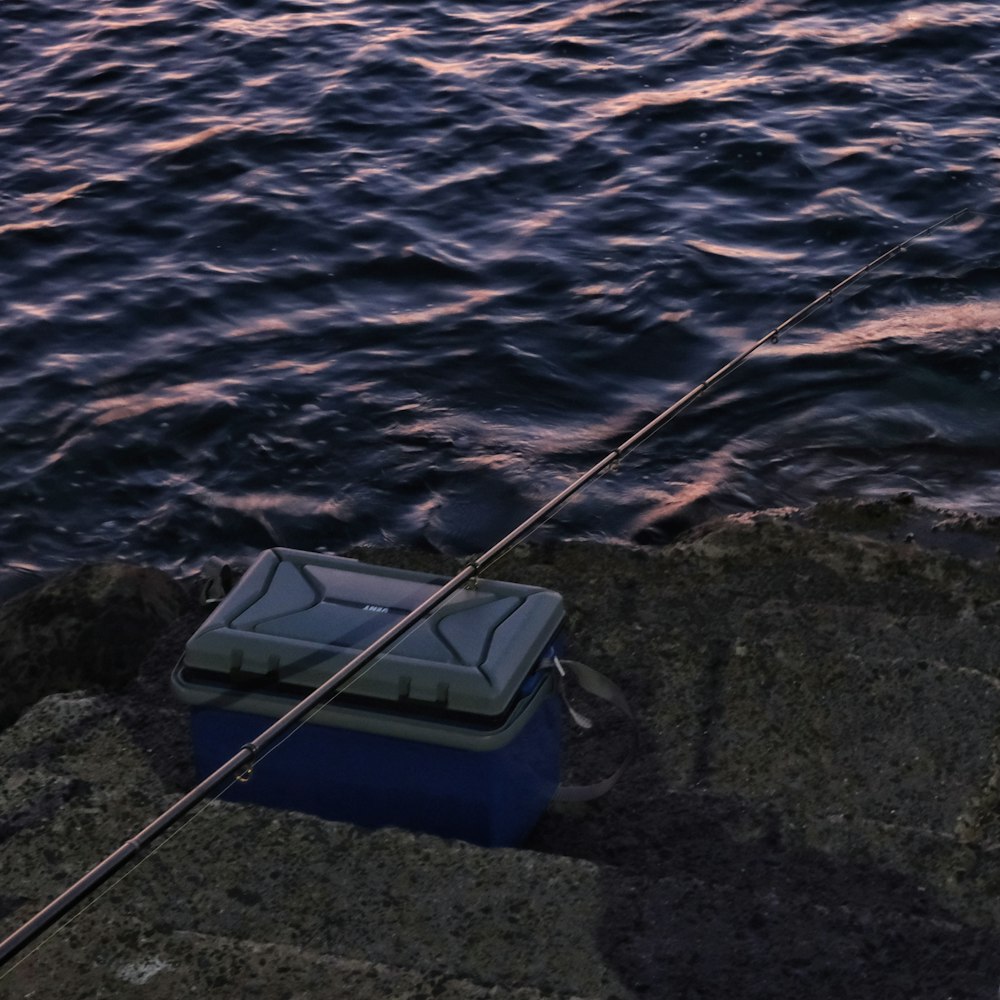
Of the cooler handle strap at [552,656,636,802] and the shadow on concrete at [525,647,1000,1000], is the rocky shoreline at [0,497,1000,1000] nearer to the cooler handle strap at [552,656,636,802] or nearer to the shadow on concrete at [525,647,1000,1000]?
the shadow on concrete at [525,647,1000,1000]

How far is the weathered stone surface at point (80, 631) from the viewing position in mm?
4594

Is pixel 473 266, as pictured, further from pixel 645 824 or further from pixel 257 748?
pixel 257 748

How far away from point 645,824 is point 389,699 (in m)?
0.83

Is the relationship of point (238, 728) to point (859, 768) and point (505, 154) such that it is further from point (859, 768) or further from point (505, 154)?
point (505, 154)

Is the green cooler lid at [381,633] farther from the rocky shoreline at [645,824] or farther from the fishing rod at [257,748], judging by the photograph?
the rocky shoreline at [645,824]

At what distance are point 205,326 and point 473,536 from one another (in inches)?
91.8

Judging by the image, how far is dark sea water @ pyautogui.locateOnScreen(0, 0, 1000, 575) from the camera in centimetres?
660

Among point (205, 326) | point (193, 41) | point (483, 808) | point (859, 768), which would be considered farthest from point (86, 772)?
point (193, 41)

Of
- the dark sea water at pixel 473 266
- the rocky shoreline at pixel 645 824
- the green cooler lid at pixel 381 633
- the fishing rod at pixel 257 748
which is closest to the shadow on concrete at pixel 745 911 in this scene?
the rocky shoreline at pixel 645 824

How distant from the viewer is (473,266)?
8.38 metres

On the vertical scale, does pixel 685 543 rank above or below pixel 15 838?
below

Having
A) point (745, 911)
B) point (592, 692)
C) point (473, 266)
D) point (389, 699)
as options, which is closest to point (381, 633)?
point (389, 699)

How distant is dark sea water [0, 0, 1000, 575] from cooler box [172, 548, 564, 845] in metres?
2.47

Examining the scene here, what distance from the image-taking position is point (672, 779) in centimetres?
401
